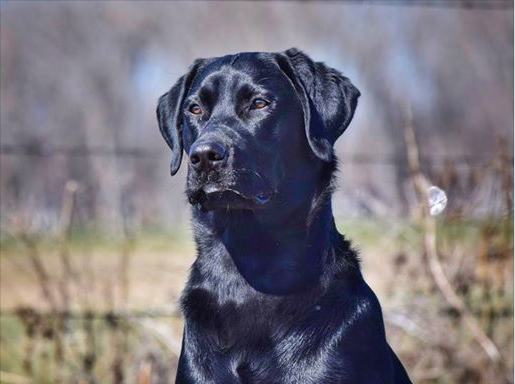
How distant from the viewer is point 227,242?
131 inches

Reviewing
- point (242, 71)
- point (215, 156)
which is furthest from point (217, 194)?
point (242, 71)

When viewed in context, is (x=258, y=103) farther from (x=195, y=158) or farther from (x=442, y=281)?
(x=442, y=281)

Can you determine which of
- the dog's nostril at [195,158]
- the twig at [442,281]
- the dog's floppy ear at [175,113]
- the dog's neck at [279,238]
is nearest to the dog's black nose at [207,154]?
the dog's nostril at [195,158]

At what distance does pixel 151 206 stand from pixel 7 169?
1044 millimetres

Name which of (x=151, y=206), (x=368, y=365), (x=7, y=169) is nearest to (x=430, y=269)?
(x=151, y=206)

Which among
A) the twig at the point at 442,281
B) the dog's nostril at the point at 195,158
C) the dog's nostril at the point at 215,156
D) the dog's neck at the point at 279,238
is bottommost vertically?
the twig at the point at 442,281

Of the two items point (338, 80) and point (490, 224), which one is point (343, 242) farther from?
point (490, 224)

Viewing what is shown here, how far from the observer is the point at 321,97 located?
133 inches

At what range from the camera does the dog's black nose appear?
302 cm

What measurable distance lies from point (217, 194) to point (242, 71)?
540 millimetres

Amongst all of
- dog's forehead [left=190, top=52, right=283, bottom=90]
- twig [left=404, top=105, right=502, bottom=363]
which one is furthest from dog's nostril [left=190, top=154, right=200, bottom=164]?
twig [left=404, top=105, right=502, bottom=363]

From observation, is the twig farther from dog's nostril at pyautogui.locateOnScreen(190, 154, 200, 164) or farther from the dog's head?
dog's nostril at pyautogui.locateOnScreen(190, 154, 200, 164)

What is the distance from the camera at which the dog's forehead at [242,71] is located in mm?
3373

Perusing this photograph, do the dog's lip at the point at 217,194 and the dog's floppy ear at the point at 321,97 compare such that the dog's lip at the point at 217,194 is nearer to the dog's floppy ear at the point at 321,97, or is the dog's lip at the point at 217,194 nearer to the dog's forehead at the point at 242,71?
the dog's floppy ear at the point at 321,97
